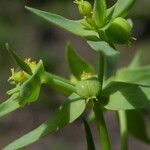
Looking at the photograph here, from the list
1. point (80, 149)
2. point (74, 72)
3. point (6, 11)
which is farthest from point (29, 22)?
point (74, 72)

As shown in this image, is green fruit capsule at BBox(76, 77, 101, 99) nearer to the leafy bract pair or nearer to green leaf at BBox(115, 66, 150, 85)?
the leafy bract pair

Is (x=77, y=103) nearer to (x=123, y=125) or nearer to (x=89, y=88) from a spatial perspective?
(x=89, y=88)

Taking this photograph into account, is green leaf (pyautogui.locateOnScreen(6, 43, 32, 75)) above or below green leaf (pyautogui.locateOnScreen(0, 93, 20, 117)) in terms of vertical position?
above

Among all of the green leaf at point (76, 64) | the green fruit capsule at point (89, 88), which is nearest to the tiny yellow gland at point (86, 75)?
the green leaf at point (76, 64)

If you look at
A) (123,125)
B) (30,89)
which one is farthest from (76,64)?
(30,89)

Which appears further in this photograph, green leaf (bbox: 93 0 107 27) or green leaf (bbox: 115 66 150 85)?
green leaf (bbox: 115 66 150 85)

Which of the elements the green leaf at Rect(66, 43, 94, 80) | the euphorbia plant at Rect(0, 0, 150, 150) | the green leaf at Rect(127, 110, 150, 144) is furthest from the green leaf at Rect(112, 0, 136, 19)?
the green leaf at Rect(127, 110, 150, 144)

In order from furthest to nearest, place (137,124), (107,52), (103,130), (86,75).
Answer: (137,124), (86,75), (103,130), (107,52)
